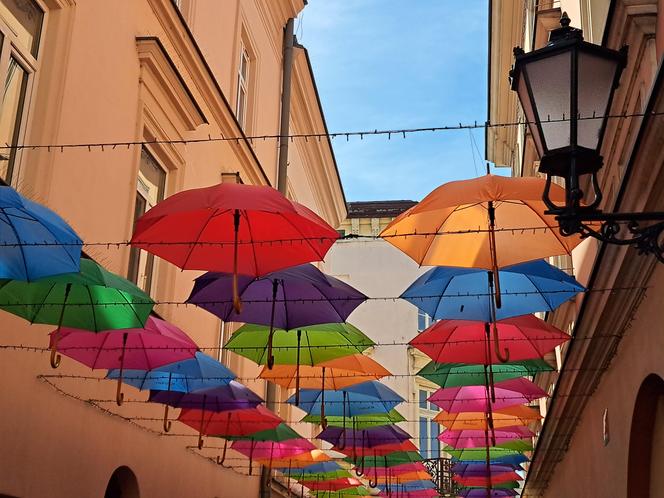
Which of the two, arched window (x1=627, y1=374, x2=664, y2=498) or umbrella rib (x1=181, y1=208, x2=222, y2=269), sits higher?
umbrella rib (x1=181, y1=208, x2=222, y2=269)

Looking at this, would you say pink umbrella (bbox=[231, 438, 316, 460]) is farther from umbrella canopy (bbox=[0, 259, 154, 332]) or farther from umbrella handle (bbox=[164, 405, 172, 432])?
umbrella canopy (bbox=[0, 259, 154, 332])

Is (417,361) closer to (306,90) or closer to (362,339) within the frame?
(306,90)

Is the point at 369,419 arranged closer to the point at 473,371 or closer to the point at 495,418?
the point at 495,418

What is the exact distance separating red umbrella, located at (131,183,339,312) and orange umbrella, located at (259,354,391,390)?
3.79 m

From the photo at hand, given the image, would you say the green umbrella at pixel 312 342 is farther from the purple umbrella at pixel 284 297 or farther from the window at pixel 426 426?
the window at pixel 426 426

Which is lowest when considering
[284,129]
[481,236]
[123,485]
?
[123,485]

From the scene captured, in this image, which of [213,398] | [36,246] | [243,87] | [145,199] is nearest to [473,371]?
[213,398]

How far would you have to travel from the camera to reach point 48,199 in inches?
362

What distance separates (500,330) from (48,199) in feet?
17.4

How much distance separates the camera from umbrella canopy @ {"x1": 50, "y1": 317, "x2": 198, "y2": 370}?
942 centimetres

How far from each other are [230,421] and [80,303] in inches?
207

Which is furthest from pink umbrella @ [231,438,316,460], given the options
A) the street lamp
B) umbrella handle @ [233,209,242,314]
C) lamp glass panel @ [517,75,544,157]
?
the street lamp

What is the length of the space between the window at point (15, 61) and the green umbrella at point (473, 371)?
19.5ft

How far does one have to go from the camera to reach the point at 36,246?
6750 millimetres
